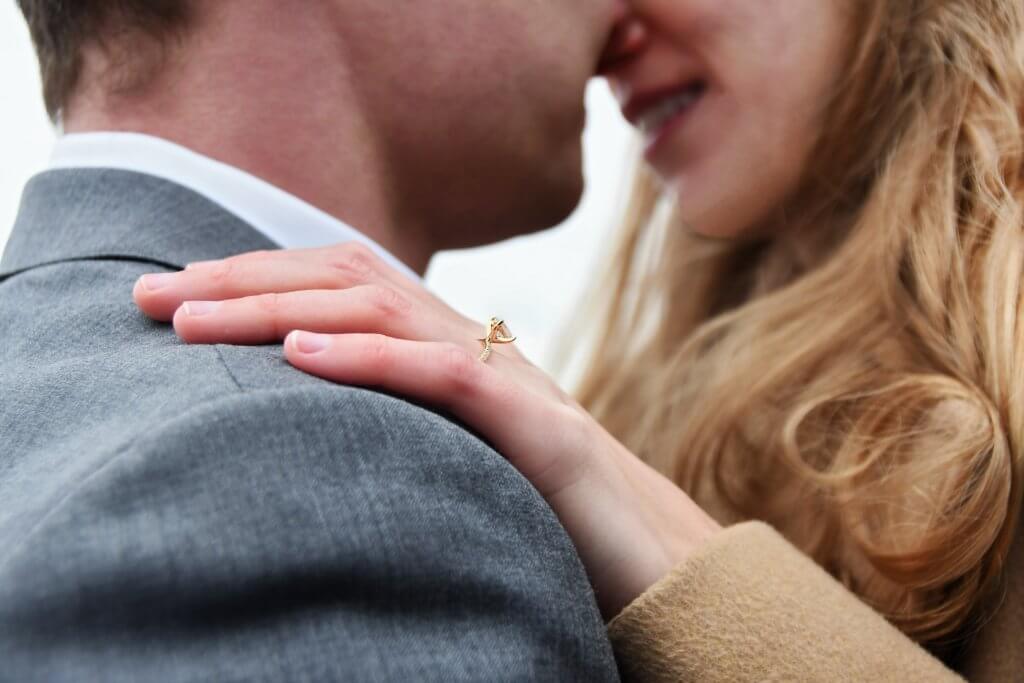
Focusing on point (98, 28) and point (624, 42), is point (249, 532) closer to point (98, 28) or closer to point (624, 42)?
point (98, 28)

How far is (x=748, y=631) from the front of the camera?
932mm

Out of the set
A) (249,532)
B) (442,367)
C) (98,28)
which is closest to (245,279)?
(442,367)

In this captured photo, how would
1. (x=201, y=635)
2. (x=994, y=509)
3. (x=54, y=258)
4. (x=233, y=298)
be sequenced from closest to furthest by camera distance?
(x=201, y=635), (x=233, y=298), (x=54, y=258), (x=994, y=509)

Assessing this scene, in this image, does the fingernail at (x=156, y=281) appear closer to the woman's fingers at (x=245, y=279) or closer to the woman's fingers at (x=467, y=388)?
the woman's fingers at (x=245, y=279)

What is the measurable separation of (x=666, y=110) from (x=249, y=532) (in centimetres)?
119

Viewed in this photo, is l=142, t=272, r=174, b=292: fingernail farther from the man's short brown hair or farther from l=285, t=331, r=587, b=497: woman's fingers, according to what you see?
the man's short brown hair

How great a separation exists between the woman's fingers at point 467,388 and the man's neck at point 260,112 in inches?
15.0

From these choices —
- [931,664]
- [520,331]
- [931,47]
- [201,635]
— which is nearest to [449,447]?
[201,635]

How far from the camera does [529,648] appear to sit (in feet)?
2.42

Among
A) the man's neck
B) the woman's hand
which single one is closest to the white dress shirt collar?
the man's neck

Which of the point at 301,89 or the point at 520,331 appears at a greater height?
the point at 301,89

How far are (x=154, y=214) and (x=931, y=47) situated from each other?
1094 millimetres

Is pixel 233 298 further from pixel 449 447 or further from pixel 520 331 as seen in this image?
pixel 520 331

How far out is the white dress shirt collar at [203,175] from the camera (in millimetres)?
1051
